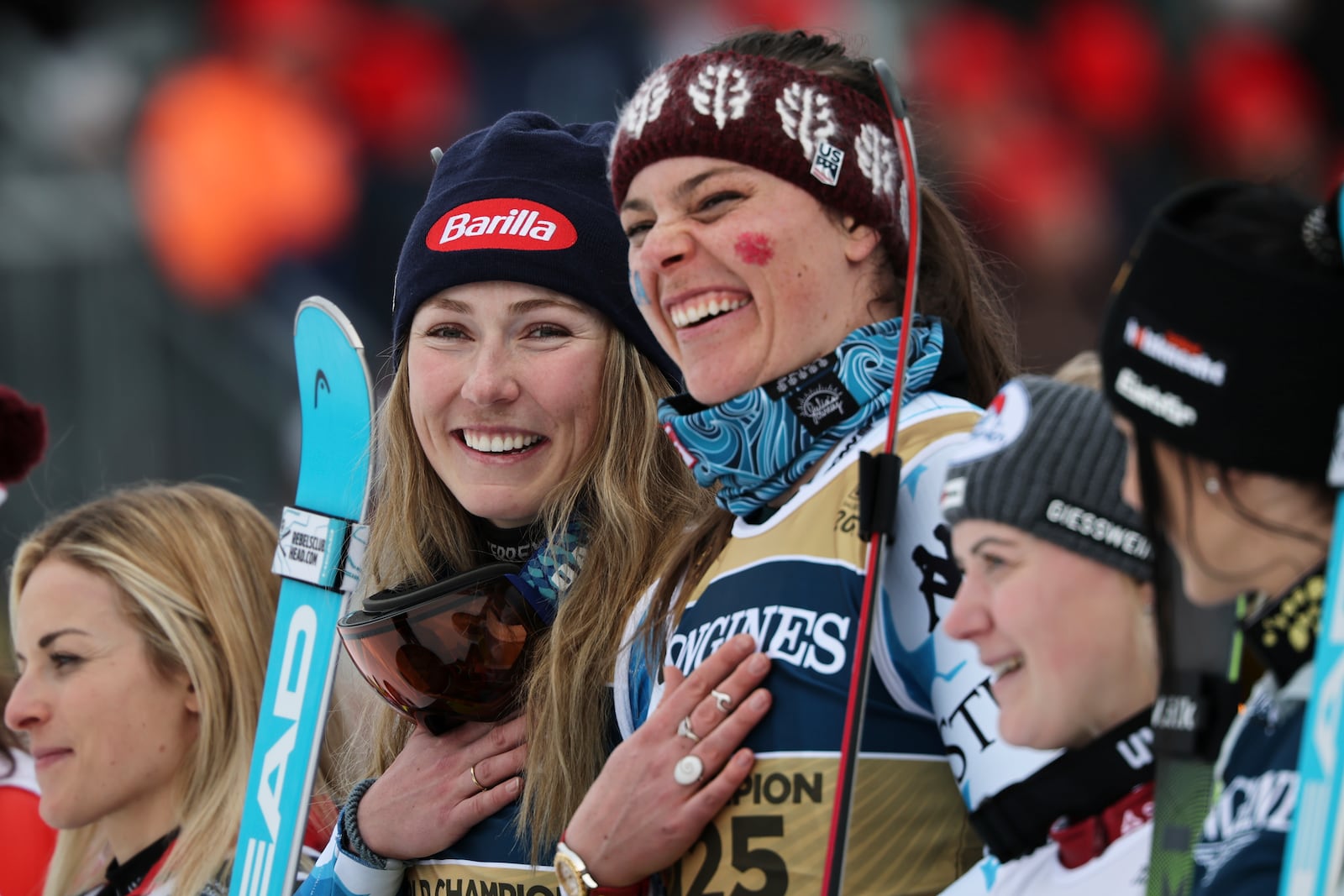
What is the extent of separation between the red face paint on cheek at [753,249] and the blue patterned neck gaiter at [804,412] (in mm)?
136

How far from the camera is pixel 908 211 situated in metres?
1.93

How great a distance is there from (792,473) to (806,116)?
16.1 inches

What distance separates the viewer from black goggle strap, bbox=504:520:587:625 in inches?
90.3

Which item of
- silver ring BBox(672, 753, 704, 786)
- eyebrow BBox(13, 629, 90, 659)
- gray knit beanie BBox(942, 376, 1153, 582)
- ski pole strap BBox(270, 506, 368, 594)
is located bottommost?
eyebrow BBox(13, 629, 90, 659)

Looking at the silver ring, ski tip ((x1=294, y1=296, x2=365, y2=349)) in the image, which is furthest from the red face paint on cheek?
ski tip ((x1=294, y1=296, x2=365, y2=349))

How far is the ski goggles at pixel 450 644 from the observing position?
7.20ft

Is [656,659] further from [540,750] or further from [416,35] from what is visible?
[416,35]

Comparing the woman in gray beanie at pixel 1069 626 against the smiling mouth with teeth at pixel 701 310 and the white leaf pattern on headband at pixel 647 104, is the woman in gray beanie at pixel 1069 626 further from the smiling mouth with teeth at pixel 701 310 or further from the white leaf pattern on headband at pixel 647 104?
the white leaf pattern on headband at pixel 647 104

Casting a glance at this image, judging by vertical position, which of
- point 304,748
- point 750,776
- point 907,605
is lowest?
point 304,748

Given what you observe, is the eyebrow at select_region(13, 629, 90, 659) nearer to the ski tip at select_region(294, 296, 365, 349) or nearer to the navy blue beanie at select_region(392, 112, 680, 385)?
the ski tip at select_region(294, 296, 365, 349)

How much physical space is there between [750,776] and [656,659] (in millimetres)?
313

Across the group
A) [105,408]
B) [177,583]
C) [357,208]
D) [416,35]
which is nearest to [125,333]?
[105,408]

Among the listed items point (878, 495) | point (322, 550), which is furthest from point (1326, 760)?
point (322, 550)

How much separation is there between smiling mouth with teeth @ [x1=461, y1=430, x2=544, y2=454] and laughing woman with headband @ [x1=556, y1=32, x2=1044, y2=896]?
0.41 metres
